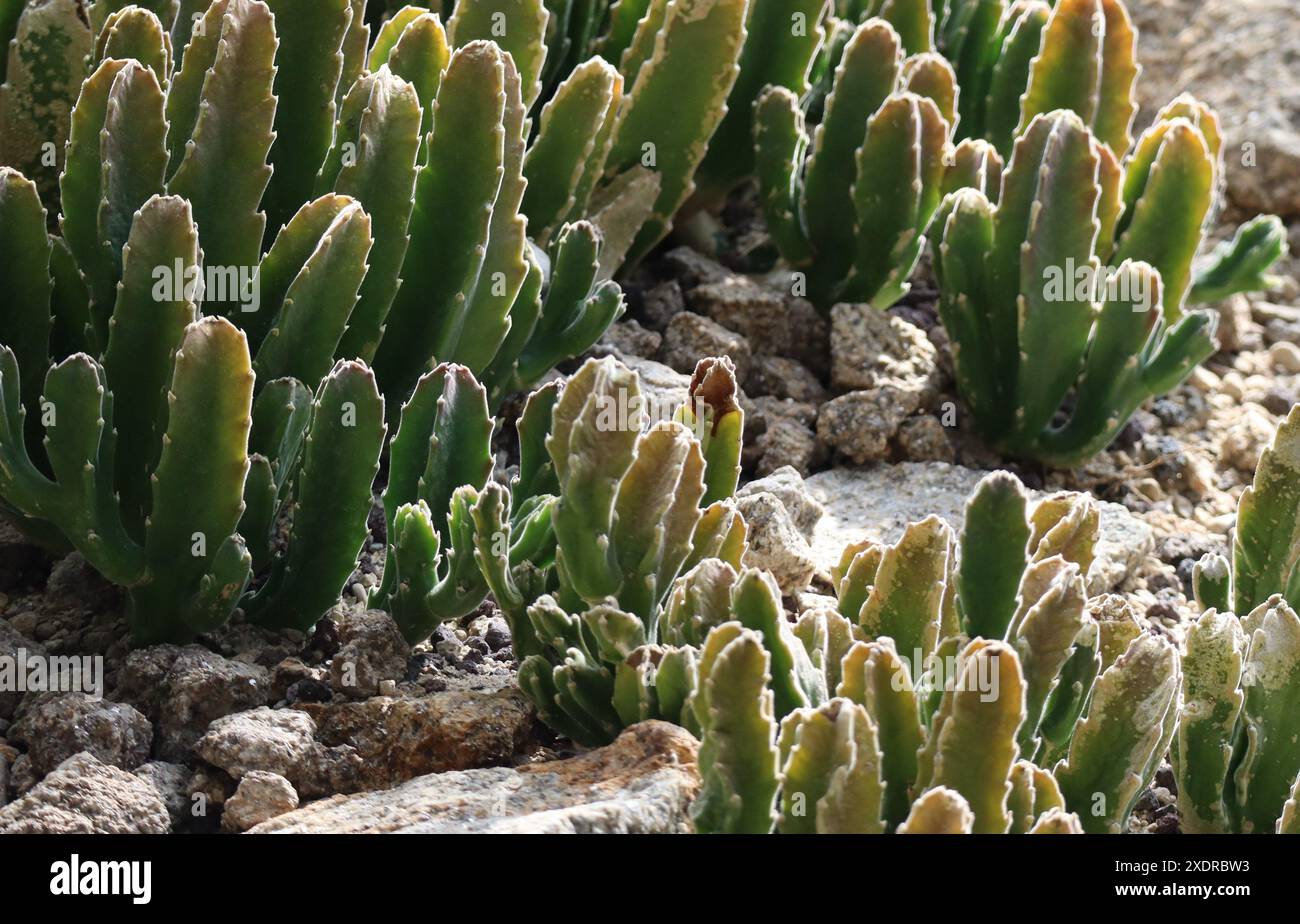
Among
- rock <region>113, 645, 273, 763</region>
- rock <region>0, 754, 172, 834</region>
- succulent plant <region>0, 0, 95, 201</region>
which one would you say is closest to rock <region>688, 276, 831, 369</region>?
succulent plant <region>0, 0, 95, 201</region>

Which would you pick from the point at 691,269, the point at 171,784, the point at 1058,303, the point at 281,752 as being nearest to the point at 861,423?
the point at 1058,303

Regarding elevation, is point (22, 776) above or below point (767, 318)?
below

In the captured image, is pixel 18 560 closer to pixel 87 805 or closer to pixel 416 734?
pixel 87 805

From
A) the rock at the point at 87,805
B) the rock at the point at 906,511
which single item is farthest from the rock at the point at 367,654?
the rock at the point at 906,511

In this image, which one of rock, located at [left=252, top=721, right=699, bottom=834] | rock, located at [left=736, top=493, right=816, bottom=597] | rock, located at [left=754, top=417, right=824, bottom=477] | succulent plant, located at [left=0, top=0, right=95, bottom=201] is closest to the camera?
rock, located at [left=252, top=721, right=699, bottom=834]

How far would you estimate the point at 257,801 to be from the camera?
2.20 meters

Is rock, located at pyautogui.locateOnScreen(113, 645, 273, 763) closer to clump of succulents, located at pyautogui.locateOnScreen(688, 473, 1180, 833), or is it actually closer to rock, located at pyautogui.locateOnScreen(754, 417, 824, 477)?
clump of succulents, located at pyautogui.locateOnScreen(688, 473, 1180, 833)

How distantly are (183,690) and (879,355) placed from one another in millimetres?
1776

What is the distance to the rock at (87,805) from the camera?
2.07m

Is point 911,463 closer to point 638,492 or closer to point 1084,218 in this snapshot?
point 1084,218

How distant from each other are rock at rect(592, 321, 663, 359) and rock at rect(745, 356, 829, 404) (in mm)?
226

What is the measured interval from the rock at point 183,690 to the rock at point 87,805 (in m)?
0.16

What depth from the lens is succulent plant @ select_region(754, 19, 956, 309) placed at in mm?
3365

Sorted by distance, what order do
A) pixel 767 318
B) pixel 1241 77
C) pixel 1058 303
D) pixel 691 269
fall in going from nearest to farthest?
1. pixel 1058 303
2. pixel 767 318
3. pixel 691 269
4. pixel 1241 77
